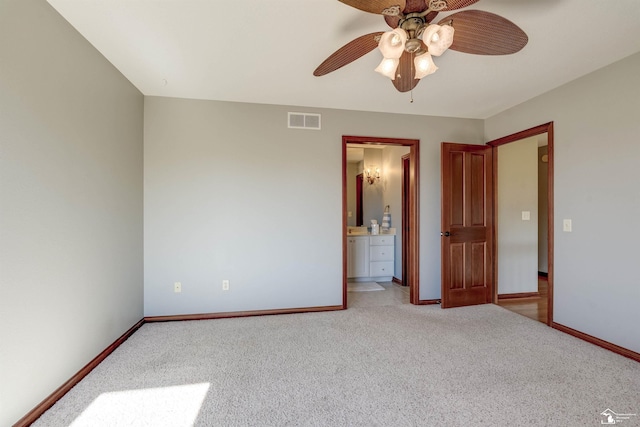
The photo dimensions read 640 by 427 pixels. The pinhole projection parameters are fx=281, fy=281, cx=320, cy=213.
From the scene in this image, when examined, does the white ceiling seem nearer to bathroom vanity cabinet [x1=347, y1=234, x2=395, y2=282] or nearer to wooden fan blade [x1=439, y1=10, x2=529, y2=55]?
wooden fan blade [x1=439, y1=10, x2=529, y2=55]

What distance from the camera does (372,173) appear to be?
549cm

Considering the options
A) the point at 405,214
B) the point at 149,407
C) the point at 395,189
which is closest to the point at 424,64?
the point at 149,407

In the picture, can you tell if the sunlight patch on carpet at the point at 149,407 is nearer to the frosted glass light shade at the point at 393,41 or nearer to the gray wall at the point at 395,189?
the frosted glass light shade at the point at 393,41

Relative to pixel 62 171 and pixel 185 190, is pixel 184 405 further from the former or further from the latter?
pixel 185 190

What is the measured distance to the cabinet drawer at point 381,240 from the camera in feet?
15.6

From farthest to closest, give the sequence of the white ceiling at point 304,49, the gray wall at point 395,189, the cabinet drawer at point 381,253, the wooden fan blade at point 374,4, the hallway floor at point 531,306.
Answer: the cabinet drawer at point 381,253
the gray wall at point 395,189
the hallway floor at point 531,306
the white ceiling at point 304,49
the wooden fan blade at point 374,4

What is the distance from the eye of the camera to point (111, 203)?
237cm

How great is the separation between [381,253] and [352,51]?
12.0ft

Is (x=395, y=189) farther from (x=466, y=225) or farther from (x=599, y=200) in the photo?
(x=599, y=200)

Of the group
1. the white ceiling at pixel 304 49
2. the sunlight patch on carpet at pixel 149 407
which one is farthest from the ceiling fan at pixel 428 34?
the sunlight patch on carpet at pixel 149 407

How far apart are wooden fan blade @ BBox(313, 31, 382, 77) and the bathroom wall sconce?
3813mm

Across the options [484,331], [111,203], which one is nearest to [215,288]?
[111,203]

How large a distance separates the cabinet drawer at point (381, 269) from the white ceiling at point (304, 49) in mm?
2671

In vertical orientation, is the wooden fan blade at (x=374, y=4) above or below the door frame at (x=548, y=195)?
above
